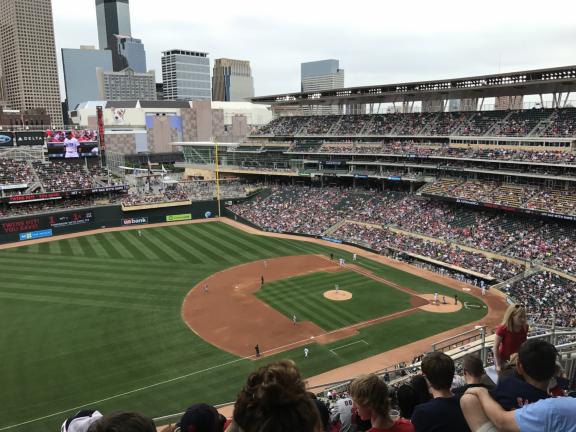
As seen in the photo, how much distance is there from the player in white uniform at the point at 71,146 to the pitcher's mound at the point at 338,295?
4639 centimetres

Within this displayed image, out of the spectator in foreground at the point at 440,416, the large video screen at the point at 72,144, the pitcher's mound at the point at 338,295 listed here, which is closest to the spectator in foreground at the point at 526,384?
the spectator in foreground at the point at 440,416

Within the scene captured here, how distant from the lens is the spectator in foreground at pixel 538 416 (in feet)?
11.3

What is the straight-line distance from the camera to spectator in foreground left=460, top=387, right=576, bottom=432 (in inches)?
135

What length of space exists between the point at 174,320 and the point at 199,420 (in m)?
27.1

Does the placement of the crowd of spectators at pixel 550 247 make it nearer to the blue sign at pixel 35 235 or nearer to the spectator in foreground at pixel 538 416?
the spectator in foreground at pixel 538 416

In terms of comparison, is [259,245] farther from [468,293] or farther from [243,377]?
[243,377]

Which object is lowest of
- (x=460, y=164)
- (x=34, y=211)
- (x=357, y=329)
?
(x=357, y=329)

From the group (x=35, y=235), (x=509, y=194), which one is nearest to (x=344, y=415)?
(x=509, y=194)

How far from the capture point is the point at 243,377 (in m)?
23.1

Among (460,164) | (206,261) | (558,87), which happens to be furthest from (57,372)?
(558,87)

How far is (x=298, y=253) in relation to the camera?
46.3 m

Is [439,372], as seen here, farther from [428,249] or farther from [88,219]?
[88,219]

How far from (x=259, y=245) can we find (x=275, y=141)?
3163cm

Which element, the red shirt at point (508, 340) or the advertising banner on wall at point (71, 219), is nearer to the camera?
the red shirt at point (508, 340)
